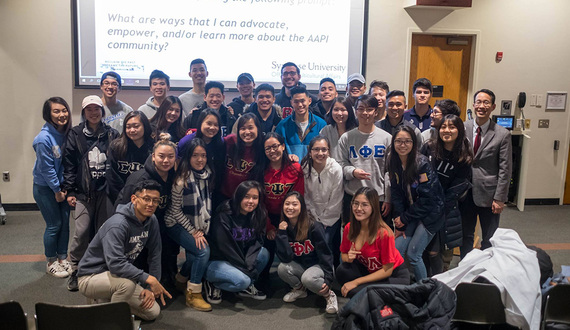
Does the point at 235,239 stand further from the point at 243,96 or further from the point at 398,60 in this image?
the point at 398,60

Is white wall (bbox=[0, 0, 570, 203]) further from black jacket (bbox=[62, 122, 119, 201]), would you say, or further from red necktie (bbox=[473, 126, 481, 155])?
red necktie (bbox=[473, 126, 481, 155])

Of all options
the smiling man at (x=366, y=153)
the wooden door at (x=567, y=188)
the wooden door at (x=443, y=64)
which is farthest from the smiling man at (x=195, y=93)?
the wooden door at (x=567, y=188)

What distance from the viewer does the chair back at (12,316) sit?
1.88 meters

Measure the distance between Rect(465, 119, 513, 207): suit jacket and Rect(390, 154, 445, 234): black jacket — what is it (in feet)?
1.63

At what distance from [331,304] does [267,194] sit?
0.87 m

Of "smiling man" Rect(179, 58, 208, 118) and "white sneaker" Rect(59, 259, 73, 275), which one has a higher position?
"smiling man" Rect(179, 58, 208, 118)

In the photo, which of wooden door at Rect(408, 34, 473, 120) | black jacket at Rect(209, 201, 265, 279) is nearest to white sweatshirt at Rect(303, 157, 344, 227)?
black jacket at Rect(209, 201, 265, 279)

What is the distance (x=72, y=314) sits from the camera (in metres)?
1.92

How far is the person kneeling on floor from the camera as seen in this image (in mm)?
2691

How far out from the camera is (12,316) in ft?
6.23

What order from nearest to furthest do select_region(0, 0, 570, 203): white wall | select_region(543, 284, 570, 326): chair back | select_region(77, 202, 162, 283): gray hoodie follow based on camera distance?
select_region(543, 284, 570, 326): chair back → select_region(77, 202, 162, 283): gray hoodie → select_region(0, 0, 570, 203): white wall

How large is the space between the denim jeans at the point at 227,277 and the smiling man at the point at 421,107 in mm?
1754

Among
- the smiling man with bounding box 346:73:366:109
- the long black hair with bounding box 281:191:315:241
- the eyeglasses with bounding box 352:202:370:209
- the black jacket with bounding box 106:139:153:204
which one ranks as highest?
the smiling man with bounding box 346:73:366:109

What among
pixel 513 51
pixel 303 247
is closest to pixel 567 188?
pixel 513 51
